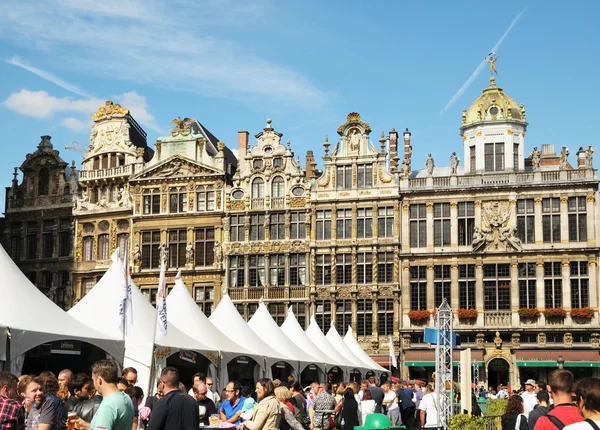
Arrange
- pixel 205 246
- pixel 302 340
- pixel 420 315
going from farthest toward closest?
pixel 205 246, pixel 420 315, pixel 302 340

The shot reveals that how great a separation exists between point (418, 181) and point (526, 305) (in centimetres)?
682

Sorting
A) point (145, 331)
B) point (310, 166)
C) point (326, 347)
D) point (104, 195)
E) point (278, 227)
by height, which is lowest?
point (326, 347)

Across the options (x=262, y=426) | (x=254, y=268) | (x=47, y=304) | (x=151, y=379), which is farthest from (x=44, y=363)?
(x=254, y=268)

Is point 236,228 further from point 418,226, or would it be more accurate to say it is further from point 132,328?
point 132,328

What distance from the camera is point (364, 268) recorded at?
39.8 meters

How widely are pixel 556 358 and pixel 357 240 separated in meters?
9.41

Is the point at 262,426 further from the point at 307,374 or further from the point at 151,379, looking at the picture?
the point at 307,374

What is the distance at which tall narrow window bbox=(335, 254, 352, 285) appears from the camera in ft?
132

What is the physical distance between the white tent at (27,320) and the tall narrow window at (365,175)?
25.9 m

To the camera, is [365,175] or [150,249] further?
[150,249]

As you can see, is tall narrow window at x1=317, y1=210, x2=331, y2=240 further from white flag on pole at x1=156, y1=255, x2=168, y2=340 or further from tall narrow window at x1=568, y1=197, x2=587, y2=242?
white flag on pole at x1=156, y1=255, x2=168, y2=340

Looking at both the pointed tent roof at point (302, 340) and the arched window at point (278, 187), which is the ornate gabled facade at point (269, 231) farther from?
the pointed tent roof at point (302, 340)

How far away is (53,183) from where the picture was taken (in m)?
44.6

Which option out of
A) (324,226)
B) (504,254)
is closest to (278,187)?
(324,226)
